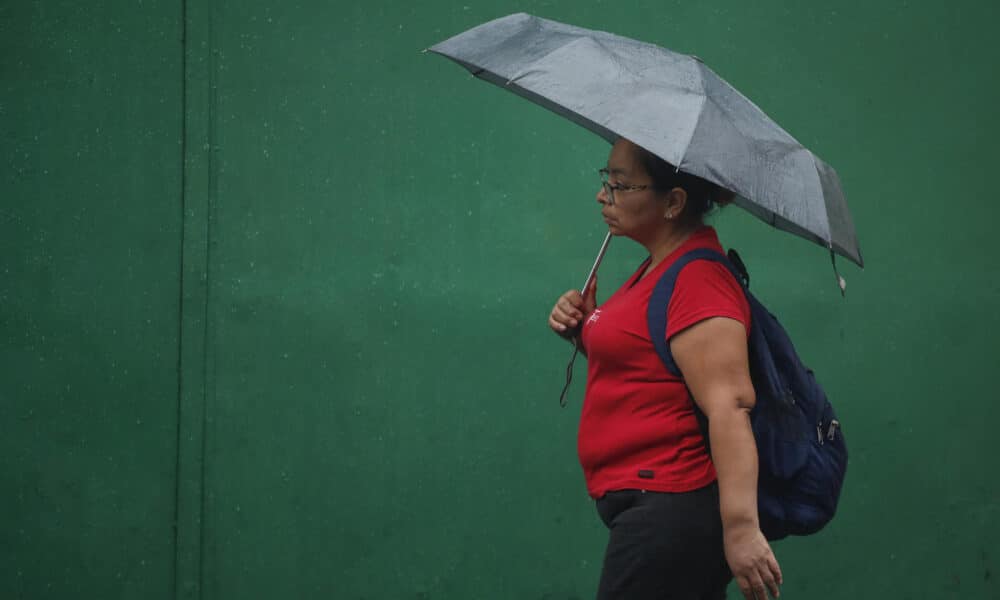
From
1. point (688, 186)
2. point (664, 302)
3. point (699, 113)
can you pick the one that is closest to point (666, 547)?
point (664, 302)

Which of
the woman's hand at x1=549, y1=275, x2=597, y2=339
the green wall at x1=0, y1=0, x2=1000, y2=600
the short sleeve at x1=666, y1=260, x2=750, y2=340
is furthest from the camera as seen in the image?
the green wall at x1=0, y1=0, x2=1000, y2=600

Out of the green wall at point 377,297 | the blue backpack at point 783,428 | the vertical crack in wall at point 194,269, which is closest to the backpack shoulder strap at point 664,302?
the blue backpack at point 783,428

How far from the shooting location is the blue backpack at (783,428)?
8.14 feet

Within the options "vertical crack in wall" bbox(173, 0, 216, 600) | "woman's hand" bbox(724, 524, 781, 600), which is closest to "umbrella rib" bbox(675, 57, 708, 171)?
"woman's hand" bbox(724, 524, 781, 600)

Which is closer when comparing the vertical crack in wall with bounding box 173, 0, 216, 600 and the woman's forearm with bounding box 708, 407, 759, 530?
the woman's forearm with bounding box 708, 407, 759, 530

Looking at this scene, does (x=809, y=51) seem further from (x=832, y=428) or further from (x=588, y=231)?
(x=832, y=428)

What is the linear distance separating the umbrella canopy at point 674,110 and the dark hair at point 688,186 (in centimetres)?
18

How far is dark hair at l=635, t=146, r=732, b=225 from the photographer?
2631 mm

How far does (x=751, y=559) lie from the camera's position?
236 cm

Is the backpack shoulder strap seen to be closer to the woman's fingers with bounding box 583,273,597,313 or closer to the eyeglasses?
the eyeglasses

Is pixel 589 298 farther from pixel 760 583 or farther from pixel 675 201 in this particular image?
pixel 760 583

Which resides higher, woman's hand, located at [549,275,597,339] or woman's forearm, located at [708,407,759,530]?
woman's hand, located at [549,275,597,339]

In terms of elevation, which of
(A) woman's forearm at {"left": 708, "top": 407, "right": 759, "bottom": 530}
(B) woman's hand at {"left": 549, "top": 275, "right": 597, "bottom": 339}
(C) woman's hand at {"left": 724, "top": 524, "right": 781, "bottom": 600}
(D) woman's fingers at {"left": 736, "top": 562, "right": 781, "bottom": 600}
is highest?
(B) woman's hand at {"left": 549, "top": 275, "right": 597, "bottom": 339}

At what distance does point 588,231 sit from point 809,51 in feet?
3.62
